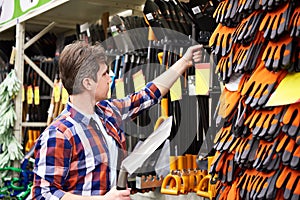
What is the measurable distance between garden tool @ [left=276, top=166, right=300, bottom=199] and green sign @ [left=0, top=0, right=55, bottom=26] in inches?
99.0

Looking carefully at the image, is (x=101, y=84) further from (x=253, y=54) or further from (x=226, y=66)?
(x=253, y=54)

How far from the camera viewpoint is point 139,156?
1.65 m

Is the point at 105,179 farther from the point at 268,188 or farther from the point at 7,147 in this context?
the point at 7,147

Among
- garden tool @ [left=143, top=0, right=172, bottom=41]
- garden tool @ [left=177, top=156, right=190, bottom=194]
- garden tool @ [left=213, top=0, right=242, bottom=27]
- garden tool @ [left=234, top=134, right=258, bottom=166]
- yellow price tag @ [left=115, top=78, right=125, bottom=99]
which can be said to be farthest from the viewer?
yellow price tag @ [left=115, top=78, right=125, bottom=99]

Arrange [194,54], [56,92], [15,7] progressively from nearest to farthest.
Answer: [194,54] → [56,92] → [15,7]

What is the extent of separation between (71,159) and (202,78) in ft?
2.35

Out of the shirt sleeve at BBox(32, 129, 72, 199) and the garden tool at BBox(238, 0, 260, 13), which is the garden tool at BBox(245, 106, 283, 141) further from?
the shirt sleeve at BBox(32, 129, 72, 199)

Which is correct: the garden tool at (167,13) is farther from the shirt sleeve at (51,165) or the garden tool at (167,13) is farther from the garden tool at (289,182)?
the garden tool at (289,182)

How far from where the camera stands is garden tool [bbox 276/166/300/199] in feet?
3.88

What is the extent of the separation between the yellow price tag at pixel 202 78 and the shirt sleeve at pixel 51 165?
2.30 ft

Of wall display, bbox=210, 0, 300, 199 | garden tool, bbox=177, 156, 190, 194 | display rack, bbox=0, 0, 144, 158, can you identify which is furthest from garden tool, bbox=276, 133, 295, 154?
display rack, bbox=0, 0, 144, 158

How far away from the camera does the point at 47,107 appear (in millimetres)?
4133

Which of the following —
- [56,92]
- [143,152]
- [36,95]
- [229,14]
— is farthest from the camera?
[36,95]

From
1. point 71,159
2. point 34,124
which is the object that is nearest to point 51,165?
point 71,159
